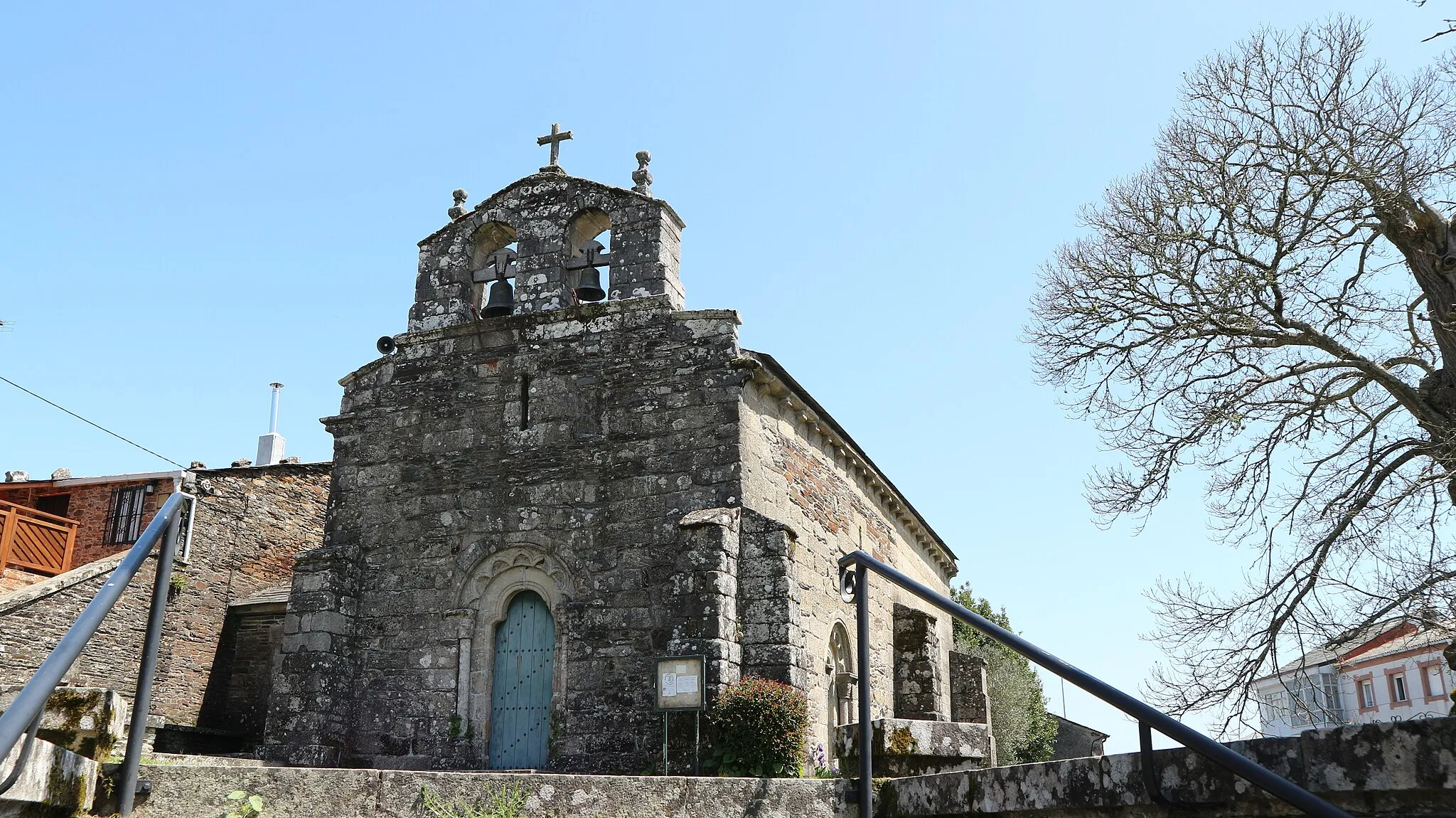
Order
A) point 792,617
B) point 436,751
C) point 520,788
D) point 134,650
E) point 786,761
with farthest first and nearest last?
point 134,650 < point 436,751 < point 792,617 < point 786,761 < point 520,788

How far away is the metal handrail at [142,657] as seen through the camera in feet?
9.16

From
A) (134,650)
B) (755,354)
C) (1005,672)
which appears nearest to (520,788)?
(755,354)

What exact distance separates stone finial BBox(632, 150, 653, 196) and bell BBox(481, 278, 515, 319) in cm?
210

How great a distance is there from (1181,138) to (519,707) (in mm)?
10678

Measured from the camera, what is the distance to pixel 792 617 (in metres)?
11.2

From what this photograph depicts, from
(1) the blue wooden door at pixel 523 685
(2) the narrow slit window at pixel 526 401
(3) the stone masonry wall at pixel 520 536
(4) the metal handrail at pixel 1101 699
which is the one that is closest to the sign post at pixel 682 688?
(3) the stone masonry wall at pixel 520 536

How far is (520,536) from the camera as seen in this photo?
41.1 ft

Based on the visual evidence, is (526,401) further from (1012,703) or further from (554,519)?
(1012,703)

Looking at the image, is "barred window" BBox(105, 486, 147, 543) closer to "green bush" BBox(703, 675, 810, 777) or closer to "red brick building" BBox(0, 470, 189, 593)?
"red brick building" BBox(0, 470, 189, 593)

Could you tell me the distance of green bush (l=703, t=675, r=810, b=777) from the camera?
10055 millimetres

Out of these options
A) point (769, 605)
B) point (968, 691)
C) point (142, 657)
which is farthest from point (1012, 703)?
point (142, 657)

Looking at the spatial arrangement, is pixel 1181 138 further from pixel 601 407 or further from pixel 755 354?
pixel 601 407

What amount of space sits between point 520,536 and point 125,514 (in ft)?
50.7

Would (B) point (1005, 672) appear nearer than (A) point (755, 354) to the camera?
No
